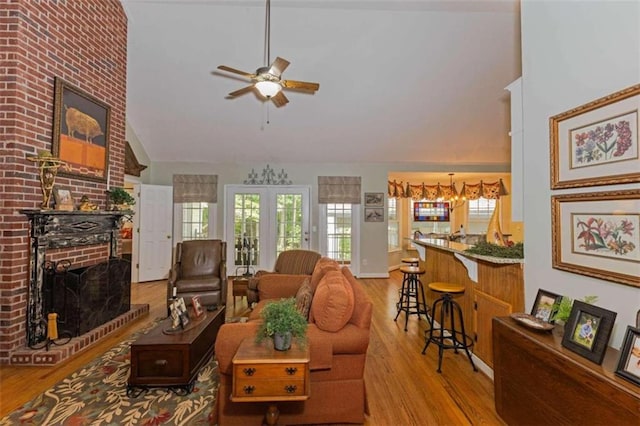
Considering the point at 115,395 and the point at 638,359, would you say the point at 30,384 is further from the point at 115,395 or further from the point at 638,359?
the point at 638,359

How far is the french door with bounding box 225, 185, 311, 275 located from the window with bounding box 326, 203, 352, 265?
1.66 feet

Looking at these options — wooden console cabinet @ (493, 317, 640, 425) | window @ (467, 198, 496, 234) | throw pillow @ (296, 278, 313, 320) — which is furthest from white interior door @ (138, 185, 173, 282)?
window @ (467, 198, 496, 234)

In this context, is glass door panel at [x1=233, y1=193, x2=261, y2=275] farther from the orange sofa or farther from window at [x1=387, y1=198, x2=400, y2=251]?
the orange sofa

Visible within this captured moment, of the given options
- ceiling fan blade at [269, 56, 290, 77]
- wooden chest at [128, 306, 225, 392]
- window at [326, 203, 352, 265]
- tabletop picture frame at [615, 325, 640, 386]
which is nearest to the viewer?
tabletop picture frame at [615, 325, 640, 386]

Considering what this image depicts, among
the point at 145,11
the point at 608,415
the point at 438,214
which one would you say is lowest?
the point at 608,415

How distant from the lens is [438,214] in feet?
29.2

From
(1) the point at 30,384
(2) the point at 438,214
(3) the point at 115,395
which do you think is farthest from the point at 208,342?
(2) the point at 438,214

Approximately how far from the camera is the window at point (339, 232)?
6840 millimetres

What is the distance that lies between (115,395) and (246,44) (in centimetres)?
436

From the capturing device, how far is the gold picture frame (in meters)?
3.04

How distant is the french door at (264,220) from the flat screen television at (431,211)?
12.3 ft

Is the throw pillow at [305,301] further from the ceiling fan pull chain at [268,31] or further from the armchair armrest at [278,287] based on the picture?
the ceiling fan pull chain at [268,31]

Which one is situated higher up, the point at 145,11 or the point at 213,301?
the point at 145,11

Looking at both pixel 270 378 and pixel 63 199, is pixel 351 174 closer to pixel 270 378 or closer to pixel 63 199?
pixel 63 199
